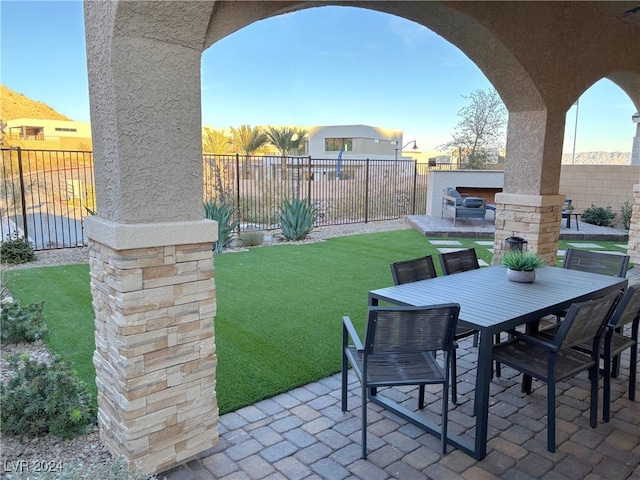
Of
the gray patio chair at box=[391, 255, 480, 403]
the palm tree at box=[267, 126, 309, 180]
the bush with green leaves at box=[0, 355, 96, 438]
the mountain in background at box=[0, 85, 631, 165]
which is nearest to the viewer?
the bush with green leaves at box=[0, 355, 96, 438]

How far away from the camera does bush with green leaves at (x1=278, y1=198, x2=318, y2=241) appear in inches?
375

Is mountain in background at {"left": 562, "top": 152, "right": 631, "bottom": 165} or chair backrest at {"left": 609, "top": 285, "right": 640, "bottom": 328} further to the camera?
mountain in background at {"left": 562, "top": 152, "right": 631, "bottom": 165}

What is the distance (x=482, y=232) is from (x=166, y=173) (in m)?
9.12

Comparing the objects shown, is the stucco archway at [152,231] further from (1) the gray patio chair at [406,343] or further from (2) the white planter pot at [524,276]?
(2) the white planter pot at [524,276]

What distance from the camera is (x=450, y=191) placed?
11.7 m

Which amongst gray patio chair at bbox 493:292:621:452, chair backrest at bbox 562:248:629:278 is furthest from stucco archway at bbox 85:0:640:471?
chair backrest at bbox 562:248:629:278

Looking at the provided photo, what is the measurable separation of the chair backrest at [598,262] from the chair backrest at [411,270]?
176 cm

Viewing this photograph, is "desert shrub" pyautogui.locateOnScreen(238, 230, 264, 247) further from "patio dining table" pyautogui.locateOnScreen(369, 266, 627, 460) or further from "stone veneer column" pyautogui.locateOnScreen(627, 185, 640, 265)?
"stone veneer column" pyautogui.locateOnScreen(627, 185, 640, 265)

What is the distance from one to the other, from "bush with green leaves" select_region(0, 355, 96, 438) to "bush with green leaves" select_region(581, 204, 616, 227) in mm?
12563

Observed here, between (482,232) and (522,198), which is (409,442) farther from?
(482,232)

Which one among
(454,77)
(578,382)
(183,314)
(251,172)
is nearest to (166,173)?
(183,314)

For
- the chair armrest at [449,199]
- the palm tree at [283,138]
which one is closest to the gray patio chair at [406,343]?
the chair armrest at [449,199]

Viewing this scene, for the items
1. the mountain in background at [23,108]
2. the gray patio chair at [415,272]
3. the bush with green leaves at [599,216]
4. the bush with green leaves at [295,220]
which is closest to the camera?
the gray patio chair at [415,272]

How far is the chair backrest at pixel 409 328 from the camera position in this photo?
7.48 ft
